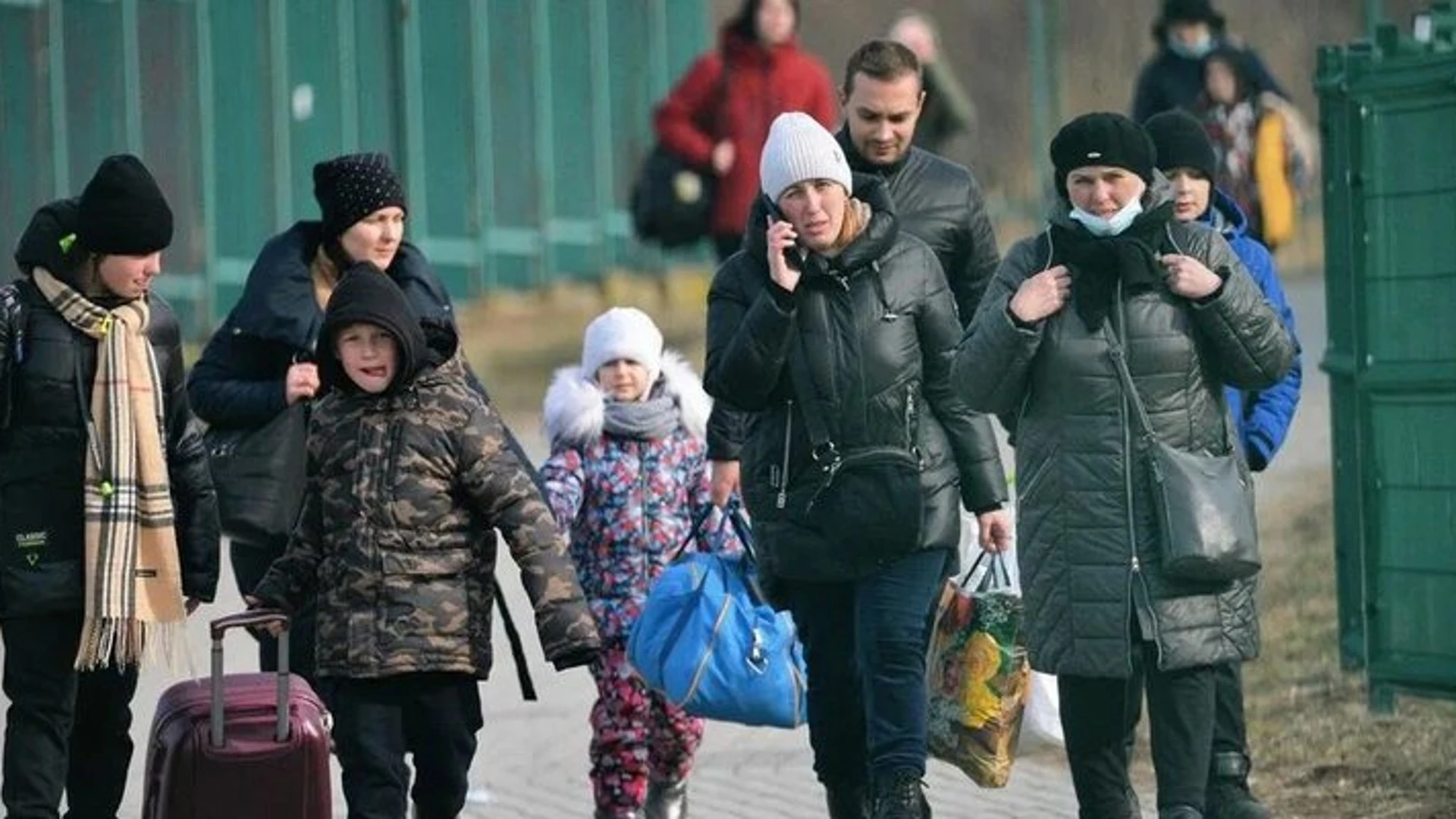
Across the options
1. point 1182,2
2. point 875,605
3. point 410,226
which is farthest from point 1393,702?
point 410,226

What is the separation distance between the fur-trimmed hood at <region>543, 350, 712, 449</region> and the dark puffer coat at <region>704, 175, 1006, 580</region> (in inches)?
37.0

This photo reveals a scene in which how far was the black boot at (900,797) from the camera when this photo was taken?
9.92 meters

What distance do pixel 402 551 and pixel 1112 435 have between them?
1520mm

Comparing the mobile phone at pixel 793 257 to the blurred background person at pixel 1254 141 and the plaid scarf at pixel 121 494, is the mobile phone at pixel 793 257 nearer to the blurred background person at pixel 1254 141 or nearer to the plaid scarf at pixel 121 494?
the plaid scarf at pixel 121 494

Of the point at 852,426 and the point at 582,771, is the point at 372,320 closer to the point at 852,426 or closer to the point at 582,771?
the point at 852,426

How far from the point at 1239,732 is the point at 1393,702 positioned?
1.98 metres

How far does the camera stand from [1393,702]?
12273mm

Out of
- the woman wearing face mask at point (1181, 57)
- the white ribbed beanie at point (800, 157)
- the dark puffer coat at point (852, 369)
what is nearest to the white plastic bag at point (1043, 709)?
the dark puffer coat at point (852, 369)

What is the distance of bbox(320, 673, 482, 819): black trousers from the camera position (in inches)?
371

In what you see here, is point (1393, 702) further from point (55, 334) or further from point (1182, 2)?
point (1182, 2)

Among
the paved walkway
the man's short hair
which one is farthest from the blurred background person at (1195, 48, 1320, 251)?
the man's short hair

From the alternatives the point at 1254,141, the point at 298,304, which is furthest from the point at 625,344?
the point at 1254,141

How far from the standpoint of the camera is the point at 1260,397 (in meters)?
11.1

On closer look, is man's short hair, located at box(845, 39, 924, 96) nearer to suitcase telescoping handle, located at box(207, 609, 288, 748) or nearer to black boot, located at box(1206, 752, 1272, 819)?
black boot, located at box(1206, 752, 1272, 819)
